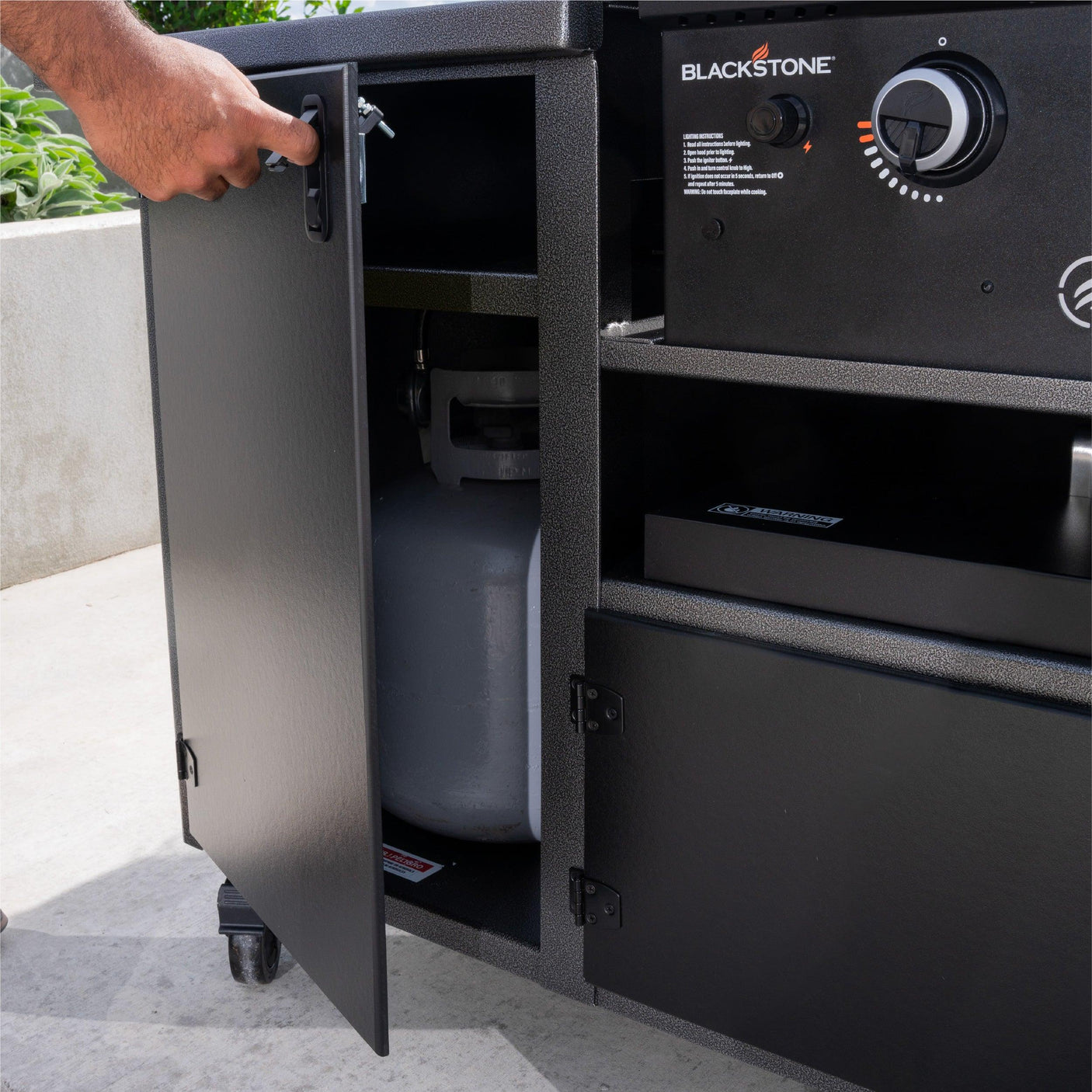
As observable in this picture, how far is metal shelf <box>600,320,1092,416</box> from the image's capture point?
83cm

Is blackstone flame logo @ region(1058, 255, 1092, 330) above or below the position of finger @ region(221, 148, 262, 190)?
below

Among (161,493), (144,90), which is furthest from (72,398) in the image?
(144,90)

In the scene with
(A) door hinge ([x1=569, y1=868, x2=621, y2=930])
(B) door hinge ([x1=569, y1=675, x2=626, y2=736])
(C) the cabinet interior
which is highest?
(C) the cabinet interior

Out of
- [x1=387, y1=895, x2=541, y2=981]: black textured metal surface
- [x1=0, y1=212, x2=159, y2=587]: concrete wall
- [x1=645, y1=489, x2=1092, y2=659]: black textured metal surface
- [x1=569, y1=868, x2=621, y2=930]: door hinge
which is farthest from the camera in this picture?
[x1=0, y1=212, x2=159, y2=587]: concrete wall

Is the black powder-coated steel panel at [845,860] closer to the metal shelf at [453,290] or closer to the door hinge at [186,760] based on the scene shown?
the metal shelf at [453,290]

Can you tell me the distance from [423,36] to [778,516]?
19.9 inches

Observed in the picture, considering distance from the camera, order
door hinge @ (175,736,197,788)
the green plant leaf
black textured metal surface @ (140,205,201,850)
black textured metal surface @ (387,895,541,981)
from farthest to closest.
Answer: the green plant leaf → door hinge @ (175,736,197,788) → black textured metal surface @ (140,205,201,850) → black textured metal surface @ (387,895,541,981)

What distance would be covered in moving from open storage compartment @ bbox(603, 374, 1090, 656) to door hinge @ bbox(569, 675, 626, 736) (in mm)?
105

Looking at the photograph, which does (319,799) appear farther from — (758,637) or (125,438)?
(125,438)

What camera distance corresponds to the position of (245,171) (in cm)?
103

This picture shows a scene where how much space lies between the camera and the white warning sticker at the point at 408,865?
4.59 feet

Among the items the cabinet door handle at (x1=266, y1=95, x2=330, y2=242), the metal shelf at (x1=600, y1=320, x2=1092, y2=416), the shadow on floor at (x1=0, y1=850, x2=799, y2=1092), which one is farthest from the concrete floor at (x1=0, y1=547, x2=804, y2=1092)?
the cabinet door handle at (x1=266, y1=95, x2=330, y2=242)

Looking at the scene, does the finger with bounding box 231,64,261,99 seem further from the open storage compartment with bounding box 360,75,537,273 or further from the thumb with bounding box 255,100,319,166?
the open storage compartment with bounding box 360,75,537,273

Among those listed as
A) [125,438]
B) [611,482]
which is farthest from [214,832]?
[125,438]
